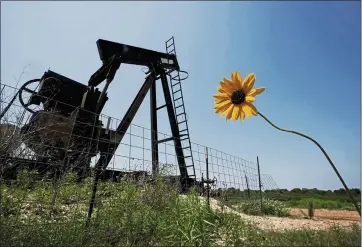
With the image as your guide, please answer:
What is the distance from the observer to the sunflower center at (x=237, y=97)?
4.30 ft

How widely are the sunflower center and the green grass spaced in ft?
7.14

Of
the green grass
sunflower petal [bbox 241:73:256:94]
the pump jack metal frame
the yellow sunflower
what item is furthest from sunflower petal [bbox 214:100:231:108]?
the pump jack metal frame

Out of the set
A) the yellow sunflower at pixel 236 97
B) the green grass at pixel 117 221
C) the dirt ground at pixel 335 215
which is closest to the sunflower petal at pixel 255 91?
the yellow sunflower at pixel 236 97

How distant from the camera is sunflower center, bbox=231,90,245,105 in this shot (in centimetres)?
131

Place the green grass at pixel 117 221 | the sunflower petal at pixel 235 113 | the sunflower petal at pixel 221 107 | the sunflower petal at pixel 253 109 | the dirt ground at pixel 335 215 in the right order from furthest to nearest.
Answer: the dirt ground at pixel 335 215 → the green grass at pixel 117 221 → the sunflower petal at pixel 221 107 → the sunflower petal at pixel 235 113 → the sunflower petal at pixel 253 109

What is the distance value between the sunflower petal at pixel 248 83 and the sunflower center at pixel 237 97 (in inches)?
Result: 0.9

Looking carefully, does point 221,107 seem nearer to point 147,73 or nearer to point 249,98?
point 249,98

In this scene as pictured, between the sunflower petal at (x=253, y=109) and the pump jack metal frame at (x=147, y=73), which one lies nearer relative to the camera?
the sunflower petal at (x=253, y=109)

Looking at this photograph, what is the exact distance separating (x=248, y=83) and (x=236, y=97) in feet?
0.28

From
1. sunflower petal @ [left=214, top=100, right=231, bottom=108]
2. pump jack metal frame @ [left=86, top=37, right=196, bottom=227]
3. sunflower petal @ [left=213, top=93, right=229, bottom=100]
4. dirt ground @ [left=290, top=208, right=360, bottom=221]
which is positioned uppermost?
pump jack metal frame @ [left=86, top=37, right=196, bottom=227]

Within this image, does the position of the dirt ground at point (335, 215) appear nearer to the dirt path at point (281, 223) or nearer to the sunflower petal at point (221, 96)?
the dirt path at point (281, 223)

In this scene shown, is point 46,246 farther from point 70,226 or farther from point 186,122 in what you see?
point 186,122

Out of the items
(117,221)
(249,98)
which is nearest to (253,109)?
(249,98)

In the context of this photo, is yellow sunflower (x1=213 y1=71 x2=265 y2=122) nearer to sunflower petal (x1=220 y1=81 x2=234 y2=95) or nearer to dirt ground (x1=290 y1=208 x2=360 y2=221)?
sunflower petal (x1=220 y1=81 x2=234 y2=95)
